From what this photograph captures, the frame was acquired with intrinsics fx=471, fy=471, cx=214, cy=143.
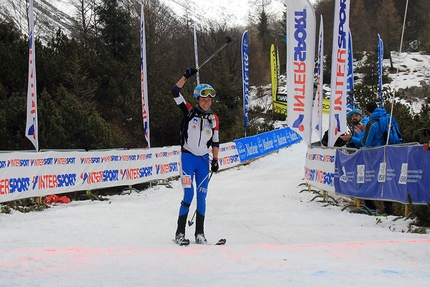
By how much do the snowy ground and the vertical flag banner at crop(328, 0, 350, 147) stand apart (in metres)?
2.24

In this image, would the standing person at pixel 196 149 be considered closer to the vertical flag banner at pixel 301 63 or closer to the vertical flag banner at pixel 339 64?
the vertical flag banner at pixel 339 64

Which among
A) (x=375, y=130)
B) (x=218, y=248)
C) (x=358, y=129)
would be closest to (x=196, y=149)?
(x=218, y=248)

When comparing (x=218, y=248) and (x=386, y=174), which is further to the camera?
(x=386, y=174)

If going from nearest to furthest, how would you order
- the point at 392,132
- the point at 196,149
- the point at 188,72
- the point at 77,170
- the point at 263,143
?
the point at 188,72 → the point at 196,149 → the point at 392,132 → the point at 77,170 → the point at 263,143

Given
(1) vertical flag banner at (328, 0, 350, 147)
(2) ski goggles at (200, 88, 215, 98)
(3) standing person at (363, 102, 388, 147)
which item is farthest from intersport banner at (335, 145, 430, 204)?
(2) ski goggles at (200, 88, 215, 98)

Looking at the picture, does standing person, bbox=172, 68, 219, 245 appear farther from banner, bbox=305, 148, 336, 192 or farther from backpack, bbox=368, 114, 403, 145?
banner, bbox=305, 148, 336, 192

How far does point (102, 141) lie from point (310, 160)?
360 inches

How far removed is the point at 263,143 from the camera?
96.8 ft

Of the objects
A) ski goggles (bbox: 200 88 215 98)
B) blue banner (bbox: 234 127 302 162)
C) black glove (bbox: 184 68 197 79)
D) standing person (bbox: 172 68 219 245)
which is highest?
black glove (bbox: 184 68 197 79)

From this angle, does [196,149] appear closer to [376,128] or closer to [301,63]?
[376,128]

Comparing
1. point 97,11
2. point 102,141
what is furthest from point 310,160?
point 97,11

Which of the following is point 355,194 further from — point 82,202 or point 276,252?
point 82,202

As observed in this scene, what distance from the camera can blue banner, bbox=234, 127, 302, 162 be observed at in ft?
87.6

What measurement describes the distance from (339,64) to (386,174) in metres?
3.16
